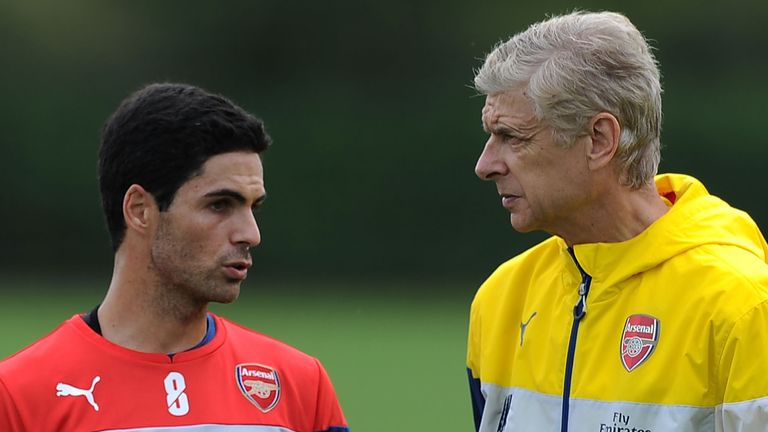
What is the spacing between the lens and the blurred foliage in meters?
15.5

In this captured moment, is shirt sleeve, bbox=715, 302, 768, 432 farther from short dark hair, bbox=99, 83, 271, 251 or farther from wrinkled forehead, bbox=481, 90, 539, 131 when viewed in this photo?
short dark hair, bbox=99, 83, 271, 251

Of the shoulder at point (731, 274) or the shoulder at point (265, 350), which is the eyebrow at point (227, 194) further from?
the shoulder at point (731, 274)

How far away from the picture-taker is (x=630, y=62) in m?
3.29

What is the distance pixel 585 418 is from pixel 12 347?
30.4ft

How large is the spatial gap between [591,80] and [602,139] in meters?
0.15

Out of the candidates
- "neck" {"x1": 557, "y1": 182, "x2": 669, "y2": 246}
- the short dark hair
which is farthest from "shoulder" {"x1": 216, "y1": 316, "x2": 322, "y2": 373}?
"neck" {"x1": 557, "y1": 182, "x2": 669, "y2": 246}

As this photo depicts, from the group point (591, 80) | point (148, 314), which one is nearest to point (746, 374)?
point (591, 80)

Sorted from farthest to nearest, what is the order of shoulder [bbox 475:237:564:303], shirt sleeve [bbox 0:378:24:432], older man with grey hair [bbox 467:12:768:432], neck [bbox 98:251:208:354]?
shoulder [bbox 475:237:564:303], neck [bbox 98:251:208:354], older man with grey hair [bbox 467:12:768:432], shirt sleeve [bbox 0:378:24:432]

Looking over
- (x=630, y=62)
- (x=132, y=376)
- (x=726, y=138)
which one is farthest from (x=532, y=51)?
(x=726, y=138)

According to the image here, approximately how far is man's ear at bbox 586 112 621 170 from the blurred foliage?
11829 millimetres

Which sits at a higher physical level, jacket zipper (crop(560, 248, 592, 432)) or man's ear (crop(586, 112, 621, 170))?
man's ear (crop(586, 112, 621, 170))

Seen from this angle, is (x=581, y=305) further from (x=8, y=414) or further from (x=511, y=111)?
(x=8, y=414)

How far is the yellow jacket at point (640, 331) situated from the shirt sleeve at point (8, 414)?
47.5 inches

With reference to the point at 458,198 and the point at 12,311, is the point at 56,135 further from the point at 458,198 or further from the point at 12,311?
the point at 458,198
